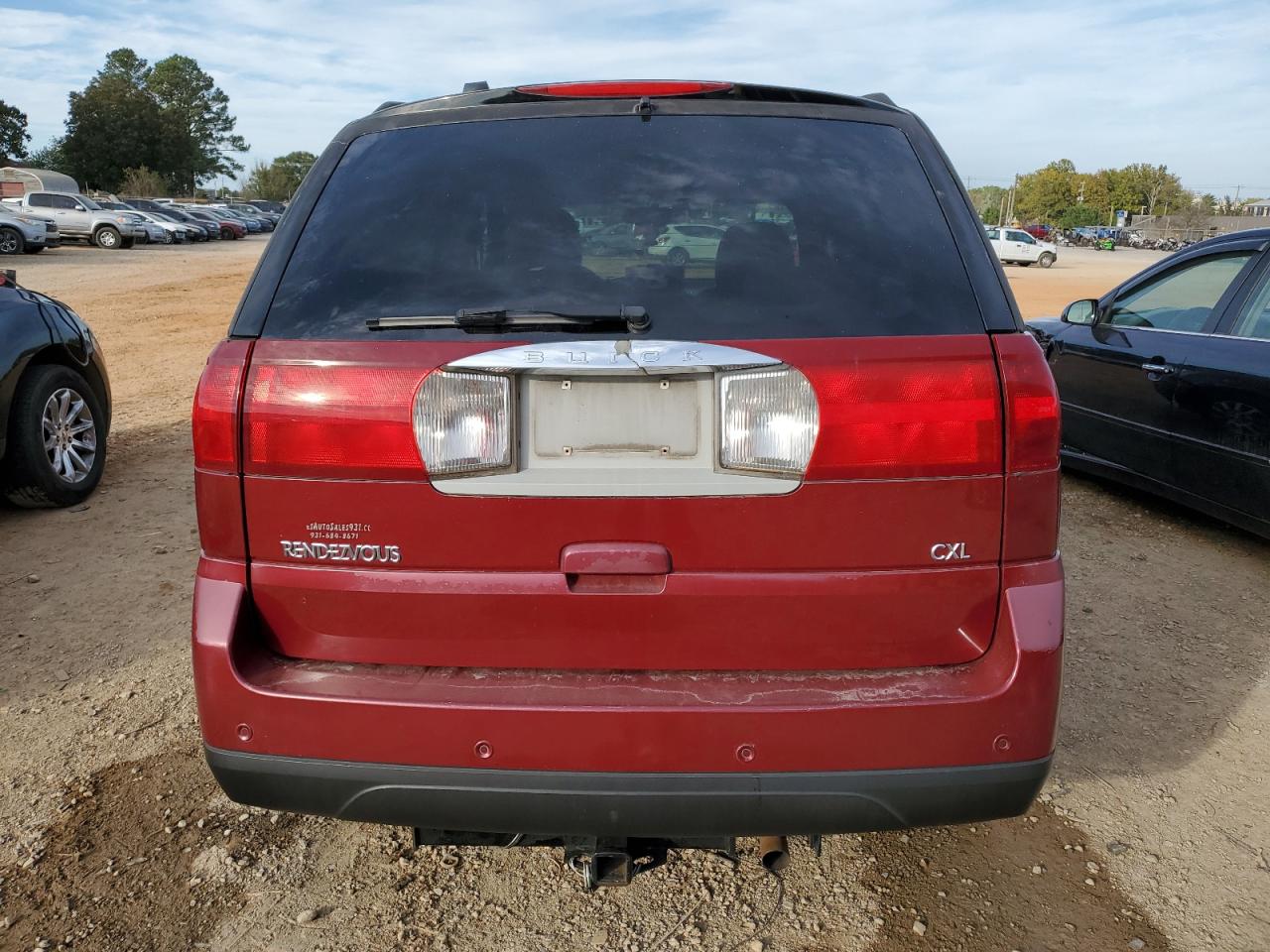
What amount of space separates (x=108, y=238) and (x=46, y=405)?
117 feet

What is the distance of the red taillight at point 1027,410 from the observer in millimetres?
2041

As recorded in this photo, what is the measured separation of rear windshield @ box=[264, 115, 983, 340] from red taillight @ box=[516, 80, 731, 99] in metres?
0.09

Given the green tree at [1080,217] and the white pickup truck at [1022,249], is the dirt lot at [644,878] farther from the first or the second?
the green tree at [1080,217]

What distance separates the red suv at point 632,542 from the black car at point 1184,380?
123 inches

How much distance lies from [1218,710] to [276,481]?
3381 mm

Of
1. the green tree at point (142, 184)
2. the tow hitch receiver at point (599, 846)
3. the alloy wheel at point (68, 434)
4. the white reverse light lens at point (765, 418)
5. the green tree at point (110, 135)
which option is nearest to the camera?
the white reverse light lens at point (765, 418)

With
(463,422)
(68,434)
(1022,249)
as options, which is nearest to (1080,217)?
(1022,249)

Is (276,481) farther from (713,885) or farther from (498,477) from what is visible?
(713,885)

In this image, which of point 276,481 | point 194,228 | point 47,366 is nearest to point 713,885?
point 276,481

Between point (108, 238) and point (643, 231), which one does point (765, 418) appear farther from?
point (108, 238)

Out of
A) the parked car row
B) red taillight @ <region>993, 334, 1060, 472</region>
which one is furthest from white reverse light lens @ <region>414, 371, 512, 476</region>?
the parked car row

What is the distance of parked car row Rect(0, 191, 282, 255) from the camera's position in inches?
1180

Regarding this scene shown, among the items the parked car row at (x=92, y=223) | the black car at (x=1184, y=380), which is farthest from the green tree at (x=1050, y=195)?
the black car at (x=1184, y=380)

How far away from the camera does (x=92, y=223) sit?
36625 millimetres
